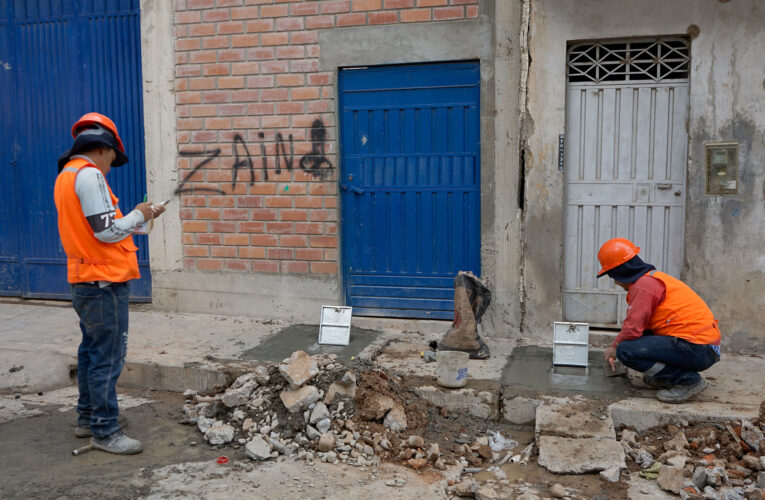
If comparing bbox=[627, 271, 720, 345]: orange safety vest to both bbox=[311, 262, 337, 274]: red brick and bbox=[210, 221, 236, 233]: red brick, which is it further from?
bbox=[210, 221, 236, 233]: red brick

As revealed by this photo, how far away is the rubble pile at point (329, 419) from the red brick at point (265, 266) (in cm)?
185

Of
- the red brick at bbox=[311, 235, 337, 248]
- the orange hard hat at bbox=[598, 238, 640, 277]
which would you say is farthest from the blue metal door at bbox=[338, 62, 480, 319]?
Result: the orange hard hat at bbox=[598, 238, 640, 277]

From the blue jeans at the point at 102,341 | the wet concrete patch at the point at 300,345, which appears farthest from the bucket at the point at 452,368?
the blue jeans at the point at 102,341

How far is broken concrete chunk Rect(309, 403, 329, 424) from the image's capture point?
14.8ft

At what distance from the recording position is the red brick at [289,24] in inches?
257

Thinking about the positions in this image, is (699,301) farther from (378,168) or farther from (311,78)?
(311,78)

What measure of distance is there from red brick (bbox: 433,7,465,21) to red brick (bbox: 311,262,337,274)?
2.37m

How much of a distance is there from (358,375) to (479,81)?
2.79m

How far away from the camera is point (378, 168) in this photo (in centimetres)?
648

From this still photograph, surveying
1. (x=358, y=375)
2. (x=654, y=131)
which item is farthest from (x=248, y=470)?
(x=654, y=131)

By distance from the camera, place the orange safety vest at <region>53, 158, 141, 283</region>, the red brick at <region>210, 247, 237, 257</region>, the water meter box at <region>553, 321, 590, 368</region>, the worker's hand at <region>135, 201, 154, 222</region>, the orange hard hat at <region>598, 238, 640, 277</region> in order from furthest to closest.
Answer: the red brick at <region>210, 247, 237, 257</region> < the water meter box at <region>553, 321, 590, 368</region> < the orange hard hat at <region>598, 238, 640, 277</region> < the worker's hand at <region>135, 201, 154, 222</region> < the orange safety vest at <region>53, 158, 141, 283</region>

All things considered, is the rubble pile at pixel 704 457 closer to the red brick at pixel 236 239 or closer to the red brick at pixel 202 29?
the red brick at pixel 236 239

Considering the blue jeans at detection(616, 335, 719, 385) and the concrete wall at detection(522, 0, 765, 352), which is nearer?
the blue jeans at detection(616, 335, 719, 385)

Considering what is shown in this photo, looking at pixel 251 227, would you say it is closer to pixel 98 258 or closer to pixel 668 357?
pixel 98 258
